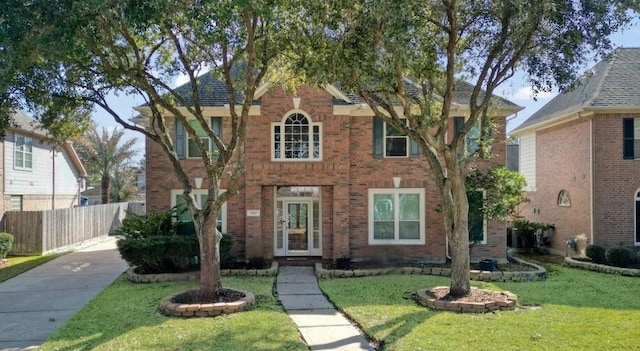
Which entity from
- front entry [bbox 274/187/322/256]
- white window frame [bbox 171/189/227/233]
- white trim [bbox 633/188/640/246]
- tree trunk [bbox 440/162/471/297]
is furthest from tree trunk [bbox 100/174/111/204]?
white trim [bbox 633/188/640/246]

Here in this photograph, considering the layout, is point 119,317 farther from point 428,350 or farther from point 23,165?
point 23,165

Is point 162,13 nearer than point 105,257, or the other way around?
point 162,13

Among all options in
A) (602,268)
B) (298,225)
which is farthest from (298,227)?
(602,268)

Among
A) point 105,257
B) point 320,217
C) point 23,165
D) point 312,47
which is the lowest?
point 105,257

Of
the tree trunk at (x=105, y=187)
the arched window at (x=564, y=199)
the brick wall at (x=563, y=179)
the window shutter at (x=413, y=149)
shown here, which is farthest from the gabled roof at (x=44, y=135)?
the arched window at (x=564, y=199)

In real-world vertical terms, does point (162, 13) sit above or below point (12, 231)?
above

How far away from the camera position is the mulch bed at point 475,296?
34.2 ft

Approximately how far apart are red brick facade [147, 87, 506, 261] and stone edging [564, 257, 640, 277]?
228 cm

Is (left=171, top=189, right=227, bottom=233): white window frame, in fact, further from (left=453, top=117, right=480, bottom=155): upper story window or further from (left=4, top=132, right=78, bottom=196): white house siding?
(left=453, top=117, right=480, bottom=155): upper story window

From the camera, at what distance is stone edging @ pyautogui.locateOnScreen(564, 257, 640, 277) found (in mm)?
Result: 14766

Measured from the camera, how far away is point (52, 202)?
26.8 m

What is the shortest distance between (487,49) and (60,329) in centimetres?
1008

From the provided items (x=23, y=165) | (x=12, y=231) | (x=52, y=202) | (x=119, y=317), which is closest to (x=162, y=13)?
(x=119, y=317)

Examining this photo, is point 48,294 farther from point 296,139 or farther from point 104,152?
point 104,152
